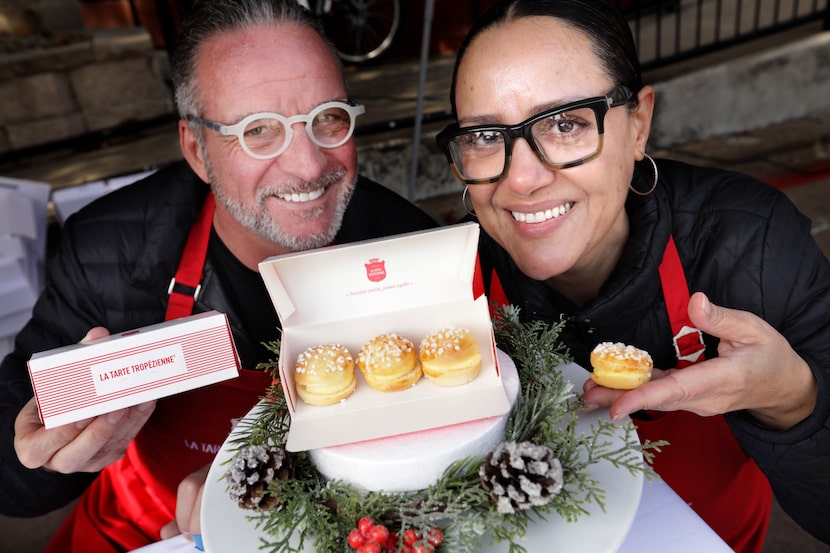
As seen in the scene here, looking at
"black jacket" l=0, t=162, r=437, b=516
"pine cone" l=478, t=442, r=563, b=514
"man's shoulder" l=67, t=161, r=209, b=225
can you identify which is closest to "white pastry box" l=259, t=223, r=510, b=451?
"pine cone" l=478, t=442, r=563, b=514

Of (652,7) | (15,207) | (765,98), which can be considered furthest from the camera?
(652,7)

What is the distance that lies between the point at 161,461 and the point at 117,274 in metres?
0.62

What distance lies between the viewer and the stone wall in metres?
5.50

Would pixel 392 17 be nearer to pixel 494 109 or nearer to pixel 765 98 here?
pixel 765 98

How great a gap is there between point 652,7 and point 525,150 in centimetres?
769

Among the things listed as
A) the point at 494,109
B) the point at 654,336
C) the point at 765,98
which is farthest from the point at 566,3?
the point at 765,98

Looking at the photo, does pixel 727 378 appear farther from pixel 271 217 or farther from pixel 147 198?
pixel 147 198

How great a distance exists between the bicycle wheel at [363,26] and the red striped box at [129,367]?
6373 mm

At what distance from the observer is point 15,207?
3096 mm

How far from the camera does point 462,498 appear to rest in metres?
1.11

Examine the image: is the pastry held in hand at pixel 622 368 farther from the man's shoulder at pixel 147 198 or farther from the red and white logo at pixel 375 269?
the man's shoulder at pixel 147 198

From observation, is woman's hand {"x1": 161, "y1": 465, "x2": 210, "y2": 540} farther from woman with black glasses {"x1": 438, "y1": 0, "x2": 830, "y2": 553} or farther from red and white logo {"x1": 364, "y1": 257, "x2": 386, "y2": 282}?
woman with black glasses {"x1": 438, "y1": 0, "x2": 830, "y2": 553}

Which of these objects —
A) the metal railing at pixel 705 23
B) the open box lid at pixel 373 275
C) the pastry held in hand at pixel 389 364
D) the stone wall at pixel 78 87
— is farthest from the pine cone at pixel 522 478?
the stone wall at pixel 78 87

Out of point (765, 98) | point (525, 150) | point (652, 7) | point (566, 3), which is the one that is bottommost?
point (765, 98)
